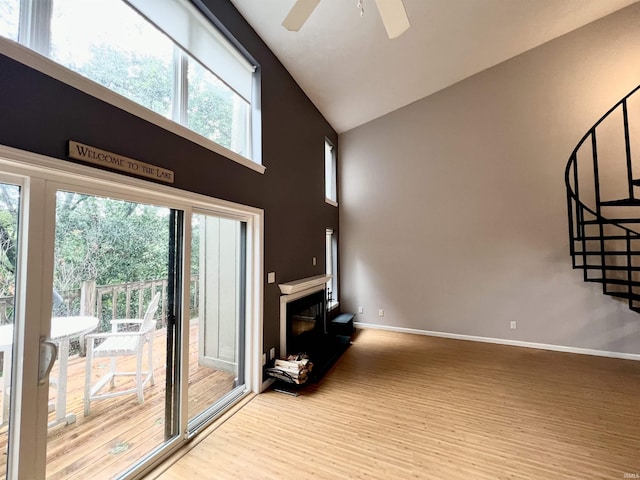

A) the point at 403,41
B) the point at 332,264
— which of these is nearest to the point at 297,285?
the point at 332,264

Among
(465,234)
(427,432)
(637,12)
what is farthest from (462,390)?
(637,12)

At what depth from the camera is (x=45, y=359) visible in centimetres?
141

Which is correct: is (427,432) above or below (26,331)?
below

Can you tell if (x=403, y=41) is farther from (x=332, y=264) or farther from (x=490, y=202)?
(x=332, y=264)

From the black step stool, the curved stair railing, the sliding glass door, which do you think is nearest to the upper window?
the sliding glass door

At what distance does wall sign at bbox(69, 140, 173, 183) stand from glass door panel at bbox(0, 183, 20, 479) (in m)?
0.31

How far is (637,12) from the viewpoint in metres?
3.89

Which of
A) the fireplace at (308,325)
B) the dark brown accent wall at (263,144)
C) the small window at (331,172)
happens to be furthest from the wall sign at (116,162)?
the small window at (331,172)

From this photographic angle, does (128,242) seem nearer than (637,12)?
Yes

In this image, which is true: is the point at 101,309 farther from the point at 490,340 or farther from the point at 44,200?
the point at 490,340

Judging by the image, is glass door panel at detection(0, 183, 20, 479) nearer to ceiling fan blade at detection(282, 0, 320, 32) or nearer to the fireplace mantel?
ceiling fan blade at detection(282, 0, 320, 32)

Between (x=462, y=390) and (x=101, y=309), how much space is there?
345 centimetres

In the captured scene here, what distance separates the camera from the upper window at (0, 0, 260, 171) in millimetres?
1500

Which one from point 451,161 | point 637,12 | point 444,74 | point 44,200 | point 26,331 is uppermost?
point 637,12
